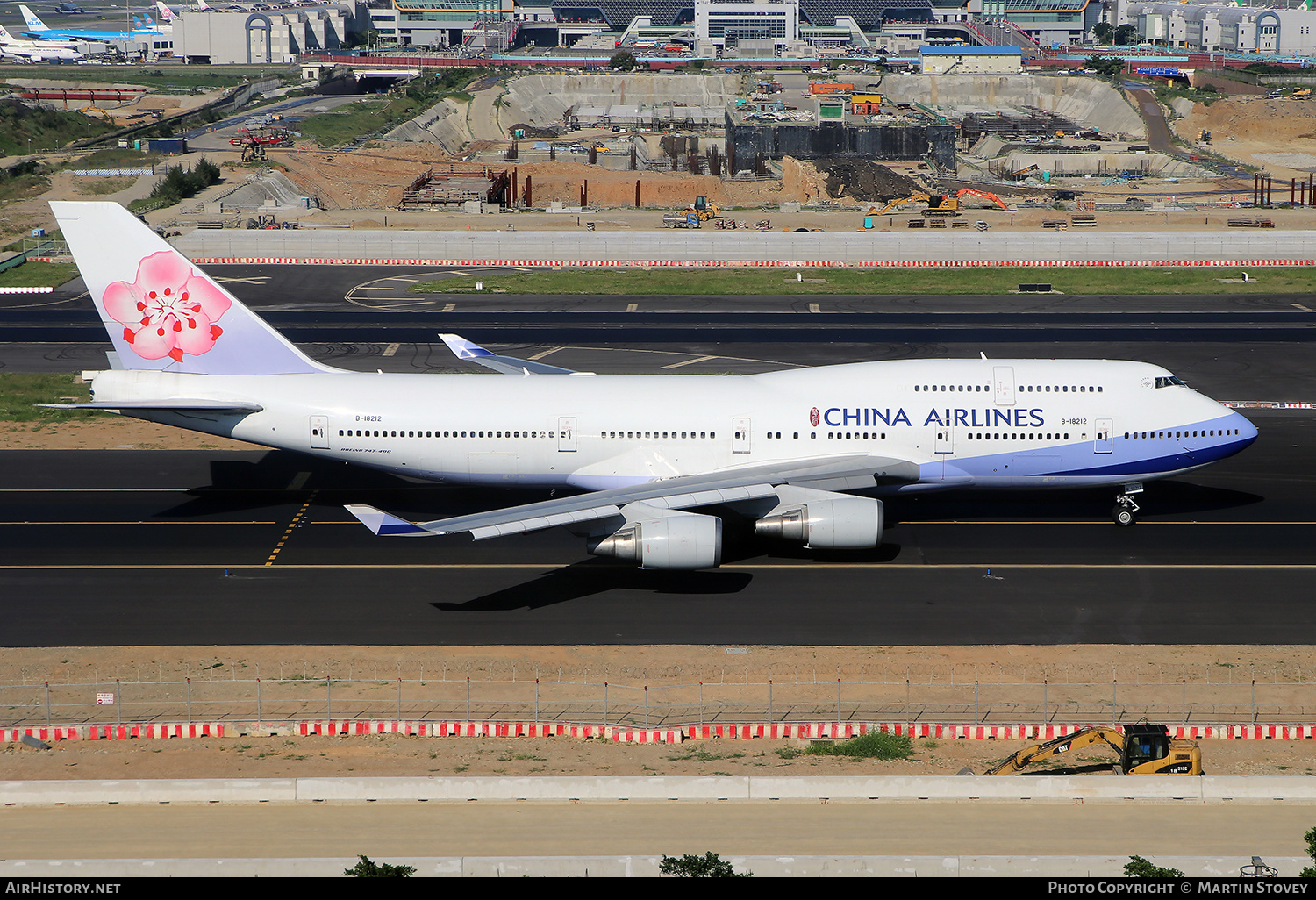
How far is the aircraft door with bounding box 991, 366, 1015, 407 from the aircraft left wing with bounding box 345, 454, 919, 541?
3.70m

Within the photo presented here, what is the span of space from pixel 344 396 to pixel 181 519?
770 centimetres

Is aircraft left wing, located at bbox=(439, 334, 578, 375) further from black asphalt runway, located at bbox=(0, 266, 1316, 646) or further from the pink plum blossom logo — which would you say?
the pink plum blossom logo

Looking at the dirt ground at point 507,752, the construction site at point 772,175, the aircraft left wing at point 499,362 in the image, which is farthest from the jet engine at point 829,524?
the construction site at point 772,175

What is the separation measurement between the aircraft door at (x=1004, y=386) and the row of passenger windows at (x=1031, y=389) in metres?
0.27

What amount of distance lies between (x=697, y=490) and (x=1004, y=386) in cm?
1146

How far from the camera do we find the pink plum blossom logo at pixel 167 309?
133 feet

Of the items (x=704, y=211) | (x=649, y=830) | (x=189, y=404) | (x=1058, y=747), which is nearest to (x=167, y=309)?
(x=189, y=404)

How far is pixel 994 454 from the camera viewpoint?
4091 centimetres

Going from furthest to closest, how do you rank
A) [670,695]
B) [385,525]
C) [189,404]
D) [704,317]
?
[704,317]
[189,404]
[385,525]
[670,695]

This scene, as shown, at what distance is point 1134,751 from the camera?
84.2ft

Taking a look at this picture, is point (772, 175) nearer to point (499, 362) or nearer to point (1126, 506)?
point (499, 362)

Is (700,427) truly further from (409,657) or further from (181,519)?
(181,519)

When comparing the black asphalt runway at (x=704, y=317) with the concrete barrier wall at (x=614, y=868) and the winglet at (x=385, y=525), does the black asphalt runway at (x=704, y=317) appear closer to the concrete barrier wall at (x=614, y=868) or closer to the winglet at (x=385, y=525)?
the winglet at (x=385, y=525)

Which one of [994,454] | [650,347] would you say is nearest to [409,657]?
[994,454]
